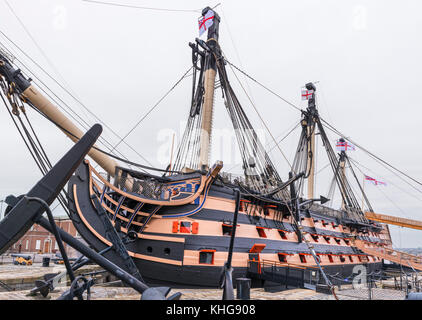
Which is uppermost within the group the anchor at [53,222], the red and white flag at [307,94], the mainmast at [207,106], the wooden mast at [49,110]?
the red and white flag at [307,94]

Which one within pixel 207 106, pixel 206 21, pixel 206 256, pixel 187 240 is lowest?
pixel 206 256

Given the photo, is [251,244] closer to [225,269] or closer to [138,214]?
[138,214]

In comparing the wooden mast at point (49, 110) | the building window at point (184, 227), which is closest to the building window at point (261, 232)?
the building window at point (184, 227)

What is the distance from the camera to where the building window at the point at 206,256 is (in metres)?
12.3

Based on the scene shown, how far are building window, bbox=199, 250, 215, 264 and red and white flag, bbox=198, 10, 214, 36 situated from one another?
45.8 feet

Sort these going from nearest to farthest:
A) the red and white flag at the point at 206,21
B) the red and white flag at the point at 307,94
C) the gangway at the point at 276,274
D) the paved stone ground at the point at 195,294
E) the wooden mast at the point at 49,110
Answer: the paved stone ground at the point at 195,294 → the wooden mast at the point at 49,110 → the gangway at the point at 276,274 → the red and white flag at the point at 206,21 → the red and white flag at the point at 307,94

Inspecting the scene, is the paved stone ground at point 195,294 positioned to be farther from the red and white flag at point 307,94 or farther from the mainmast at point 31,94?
the red and white flag at point 307,94

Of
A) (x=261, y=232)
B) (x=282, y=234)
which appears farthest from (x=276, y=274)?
(x=282, y=234)

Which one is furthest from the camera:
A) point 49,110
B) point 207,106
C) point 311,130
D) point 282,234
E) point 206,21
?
point 311,130

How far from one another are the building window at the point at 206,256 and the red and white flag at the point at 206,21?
45.8 feet

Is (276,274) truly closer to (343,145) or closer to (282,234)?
(282,234)

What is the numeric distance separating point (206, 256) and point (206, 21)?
14536 millimetres

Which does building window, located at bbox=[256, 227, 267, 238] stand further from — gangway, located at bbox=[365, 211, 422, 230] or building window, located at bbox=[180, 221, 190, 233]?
gangway, located at bbox=[365, 211, 422, 230]

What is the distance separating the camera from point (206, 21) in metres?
18.6
